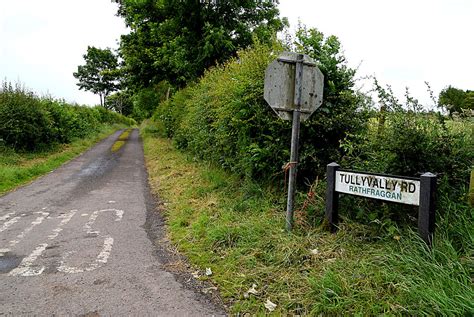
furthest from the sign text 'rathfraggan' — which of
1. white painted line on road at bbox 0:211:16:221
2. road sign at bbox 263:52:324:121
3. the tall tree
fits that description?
the tall tree

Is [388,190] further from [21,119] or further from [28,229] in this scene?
[21,119]

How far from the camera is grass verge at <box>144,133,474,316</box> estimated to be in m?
2.97

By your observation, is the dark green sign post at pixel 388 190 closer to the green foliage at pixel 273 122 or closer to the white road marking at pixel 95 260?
the green foliage at pixel 273 122

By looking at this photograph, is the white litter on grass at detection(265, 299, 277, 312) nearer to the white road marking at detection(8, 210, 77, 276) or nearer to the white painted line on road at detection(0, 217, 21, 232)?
the white road marking at detection(8, 210, 77, 276)

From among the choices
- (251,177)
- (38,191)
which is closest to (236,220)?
(251,177)

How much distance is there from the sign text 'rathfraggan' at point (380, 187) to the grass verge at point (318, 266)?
1.41 ft

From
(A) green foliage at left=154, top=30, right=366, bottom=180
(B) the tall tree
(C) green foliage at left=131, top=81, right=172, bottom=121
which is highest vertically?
(B) the tall tree

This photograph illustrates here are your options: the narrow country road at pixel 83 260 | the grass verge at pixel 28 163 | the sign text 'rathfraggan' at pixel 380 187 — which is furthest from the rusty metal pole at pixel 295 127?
the grass verge at pixel 28 163

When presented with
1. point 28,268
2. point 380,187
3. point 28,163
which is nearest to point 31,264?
point 28,268

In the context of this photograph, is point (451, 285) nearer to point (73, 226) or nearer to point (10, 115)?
point (73, 226)

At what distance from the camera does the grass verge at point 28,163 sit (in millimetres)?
10202

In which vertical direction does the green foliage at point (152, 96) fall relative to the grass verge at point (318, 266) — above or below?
above

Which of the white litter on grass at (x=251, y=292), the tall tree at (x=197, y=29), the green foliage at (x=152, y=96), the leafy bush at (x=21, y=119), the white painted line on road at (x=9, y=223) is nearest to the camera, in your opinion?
the white litter on grass at (x=251, y=292)

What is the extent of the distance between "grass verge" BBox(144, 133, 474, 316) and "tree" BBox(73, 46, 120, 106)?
5751 cm
